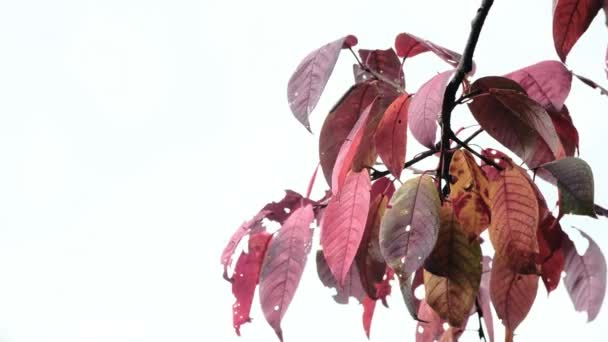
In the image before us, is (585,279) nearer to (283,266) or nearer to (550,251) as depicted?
(550,251)

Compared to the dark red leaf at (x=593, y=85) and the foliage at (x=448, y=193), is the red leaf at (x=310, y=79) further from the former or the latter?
the dark red leaf at (x=593, y=85)

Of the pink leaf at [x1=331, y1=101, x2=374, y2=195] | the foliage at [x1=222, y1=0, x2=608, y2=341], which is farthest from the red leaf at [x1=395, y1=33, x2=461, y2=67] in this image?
the pink leaf at [x1=331, y1=101, x2=374, y2=195]

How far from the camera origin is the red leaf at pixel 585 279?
842mm

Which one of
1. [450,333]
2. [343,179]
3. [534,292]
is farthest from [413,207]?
[450,333]

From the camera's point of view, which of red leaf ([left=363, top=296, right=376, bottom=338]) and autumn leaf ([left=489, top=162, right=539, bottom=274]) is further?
red leaf ([left=363, top=296, right=376, bottom=338])

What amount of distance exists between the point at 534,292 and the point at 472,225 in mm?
108

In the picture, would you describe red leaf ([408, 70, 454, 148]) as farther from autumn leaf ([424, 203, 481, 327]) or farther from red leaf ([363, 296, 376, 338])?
red leaf ([363, 296, 376, 338])

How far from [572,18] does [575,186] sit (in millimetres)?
157

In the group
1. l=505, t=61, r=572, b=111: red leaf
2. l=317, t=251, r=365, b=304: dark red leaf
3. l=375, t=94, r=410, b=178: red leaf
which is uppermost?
l=505, t=61, r=572, b=111: red leaf

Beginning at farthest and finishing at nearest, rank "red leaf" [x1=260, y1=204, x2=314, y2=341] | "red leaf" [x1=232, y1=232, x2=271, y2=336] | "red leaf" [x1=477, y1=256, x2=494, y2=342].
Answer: "red leaf" [x1=477, y1=256, x2=494, y2=342]
"red leaf" [x1=232, y1=232, x2=271, y2=336]
"red leaf" [x1=260, y1=204, x2=314, y2=341]

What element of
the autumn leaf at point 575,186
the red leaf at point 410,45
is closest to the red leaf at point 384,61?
the red leaf at point 410,45

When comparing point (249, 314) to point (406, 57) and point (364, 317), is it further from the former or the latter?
point (406, 57)

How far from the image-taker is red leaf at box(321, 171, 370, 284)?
2.33ft

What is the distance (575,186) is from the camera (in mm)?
685
